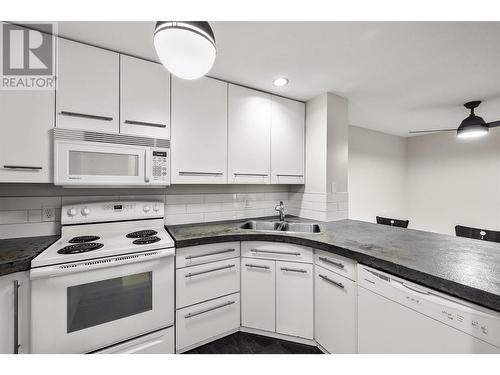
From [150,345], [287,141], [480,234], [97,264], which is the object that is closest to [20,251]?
[97,264]

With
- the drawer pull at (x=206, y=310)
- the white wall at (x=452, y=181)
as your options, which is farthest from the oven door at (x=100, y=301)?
the white wall at (x=452, y=181)

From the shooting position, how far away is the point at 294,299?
162 centimetres

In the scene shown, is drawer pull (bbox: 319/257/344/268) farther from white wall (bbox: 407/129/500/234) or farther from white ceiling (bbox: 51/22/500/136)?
white wall (bbox: 407/129/500/234)

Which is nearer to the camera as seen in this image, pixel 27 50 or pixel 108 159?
pixel 27 50

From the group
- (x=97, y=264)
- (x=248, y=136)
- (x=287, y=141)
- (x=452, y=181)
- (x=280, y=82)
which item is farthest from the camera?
(x=452, y=181)

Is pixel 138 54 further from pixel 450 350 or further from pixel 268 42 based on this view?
pixel 450 350

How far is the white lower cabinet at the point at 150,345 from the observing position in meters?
1.26

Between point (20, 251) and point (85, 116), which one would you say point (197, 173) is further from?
point (20, 251)

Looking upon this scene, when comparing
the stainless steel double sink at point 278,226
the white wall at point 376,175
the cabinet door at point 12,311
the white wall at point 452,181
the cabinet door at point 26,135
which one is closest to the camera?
the cabinet door at point 12,311

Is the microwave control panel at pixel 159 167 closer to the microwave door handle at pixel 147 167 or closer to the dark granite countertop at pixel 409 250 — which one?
the microwave door handle at pixel 147 167

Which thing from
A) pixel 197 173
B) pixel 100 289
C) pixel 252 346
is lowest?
pixel 252 346

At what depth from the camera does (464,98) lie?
230cm

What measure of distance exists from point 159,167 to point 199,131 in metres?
0.46
